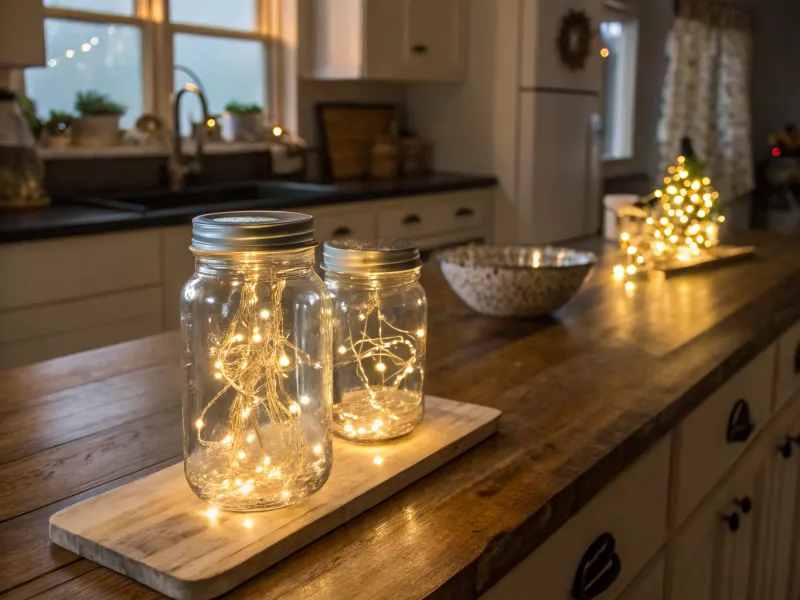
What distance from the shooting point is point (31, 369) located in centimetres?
126

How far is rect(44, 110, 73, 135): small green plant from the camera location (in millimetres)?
3334

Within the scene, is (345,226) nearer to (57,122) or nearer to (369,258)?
(57,122)

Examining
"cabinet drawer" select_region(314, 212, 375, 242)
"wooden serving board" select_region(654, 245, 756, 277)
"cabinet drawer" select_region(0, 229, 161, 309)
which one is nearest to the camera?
"wooden serving board" select_region(654, 245, 756, 277)

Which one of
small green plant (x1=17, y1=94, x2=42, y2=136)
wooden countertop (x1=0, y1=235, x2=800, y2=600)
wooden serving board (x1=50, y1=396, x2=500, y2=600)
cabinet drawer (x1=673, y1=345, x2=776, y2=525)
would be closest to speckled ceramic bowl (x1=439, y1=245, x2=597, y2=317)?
wooden countertop (x1=0, y1=235, x2=800, y2=600)

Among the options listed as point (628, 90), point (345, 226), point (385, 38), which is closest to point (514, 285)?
point (345, 226)

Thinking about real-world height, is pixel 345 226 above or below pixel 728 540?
above

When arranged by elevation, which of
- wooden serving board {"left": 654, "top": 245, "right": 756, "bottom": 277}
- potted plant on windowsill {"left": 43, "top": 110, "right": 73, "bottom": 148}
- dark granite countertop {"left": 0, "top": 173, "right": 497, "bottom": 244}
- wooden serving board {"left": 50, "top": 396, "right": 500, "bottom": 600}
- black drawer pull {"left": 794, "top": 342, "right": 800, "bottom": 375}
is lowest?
black drawer pull {"left": 794, "top": 342, "right": 800, "bottom": 375}

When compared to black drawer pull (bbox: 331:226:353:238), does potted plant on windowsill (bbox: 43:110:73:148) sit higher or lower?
higher

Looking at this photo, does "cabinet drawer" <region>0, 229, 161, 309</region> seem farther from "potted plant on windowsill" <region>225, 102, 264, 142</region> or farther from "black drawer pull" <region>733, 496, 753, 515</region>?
"black drawer pull" <region>733, 496, 753, 515</region>

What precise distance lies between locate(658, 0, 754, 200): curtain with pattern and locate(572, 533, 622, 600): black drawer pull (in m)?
5.75

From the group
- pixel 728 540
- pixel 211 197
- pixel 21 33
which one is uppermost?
pixel 21 33

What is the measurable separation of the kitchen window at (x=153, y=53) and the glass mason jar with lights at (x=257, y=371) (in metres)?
2.82

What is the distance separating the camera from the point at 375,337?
1007mm

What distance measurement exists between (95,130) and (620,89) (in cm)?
394
